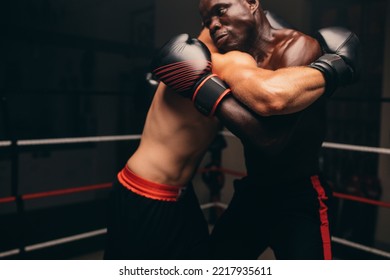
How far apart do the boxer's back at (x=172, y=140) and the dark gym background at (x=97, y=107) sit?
142 centimetres

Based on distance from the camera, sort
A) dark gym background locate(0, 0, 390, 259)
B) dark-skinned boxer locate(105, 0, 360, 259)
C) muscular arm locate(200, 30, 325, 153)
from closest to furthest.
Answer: muscular arm locate(200, 30, 325, 153) < dark-skinned boxer locate(105, 0, 360, 259) < dark gym background locate(0, 0, 390, 259)

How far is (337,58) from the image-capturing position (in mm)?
976

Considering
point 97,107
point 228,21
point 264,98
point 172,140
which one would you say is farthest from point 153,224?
point 97,107

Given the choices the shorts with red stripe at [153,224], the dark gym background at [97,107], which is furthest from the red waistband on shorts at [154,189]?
the dark gym background at [97,107]

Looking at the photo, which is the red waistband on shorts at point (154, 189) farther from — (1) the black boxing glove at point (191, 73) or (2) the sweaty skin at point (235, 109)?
(1) the black boxing glove at point (191, 73)

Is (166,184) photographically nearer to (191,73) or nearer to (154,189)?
(154,189)

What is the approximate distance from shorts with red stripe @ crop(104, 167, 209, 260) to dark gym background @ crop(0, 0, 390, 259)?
1286 mm

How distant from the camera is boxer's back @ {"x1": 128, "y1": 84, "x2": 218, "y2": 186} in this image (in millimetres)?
1046

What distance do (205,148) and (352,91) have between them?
2.08 m

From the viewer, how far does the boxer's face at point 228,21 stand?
1078 mm

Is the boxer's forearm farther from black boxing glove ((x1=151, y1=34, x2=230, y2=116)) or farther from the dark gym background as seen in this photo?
the dark gym background

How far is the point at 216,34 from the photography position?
1.09 metres

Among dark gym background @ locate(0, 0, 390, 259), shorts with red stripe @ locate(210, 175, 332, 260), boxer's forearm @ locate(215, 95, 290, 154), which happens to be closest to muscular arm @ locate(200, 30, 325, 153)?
boxer's forearm @ locate(215, 95, 290, 154)

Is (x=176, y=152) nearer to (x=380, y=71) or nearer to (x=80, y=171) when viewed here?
(x=380, y=71)
